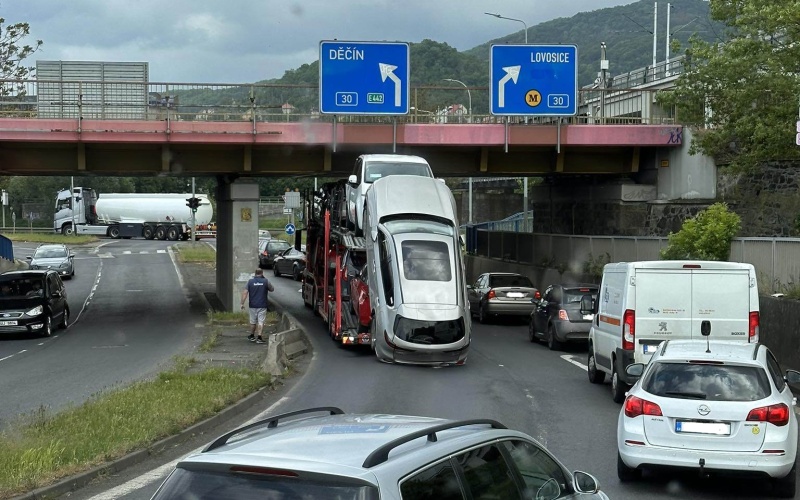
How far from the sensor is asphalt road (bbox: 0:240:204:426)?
60.3 feet

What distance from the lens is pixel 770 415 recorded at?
9.93m

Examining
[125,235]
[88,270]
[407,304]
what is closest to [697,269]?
[407,304]

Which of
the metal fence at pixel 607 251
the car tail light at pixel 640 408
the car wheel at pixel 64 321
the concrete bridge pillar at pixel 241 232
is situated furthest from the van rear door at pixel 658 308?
the car wheel at pixel 64 321

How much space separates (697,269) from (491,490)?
38.9 ft

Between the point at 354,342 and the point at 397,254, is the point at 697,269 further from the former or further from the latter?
the point at 354,342

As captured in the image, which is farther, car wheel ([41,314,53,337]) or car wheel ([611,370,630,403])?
car wheel ([41,314,53,337])

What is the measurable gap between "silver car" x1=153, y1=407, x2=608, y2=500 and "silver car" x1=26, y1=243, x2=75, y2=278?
164 ft

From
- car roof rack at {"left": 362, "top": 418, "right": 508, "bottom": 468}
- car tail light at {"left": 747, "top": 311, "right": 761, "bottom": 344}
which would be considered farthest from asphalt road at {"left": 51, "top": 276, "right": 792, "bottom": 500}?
car roof rack at {"left": 362, "top": 418, "right": 508, "bottom": 468}

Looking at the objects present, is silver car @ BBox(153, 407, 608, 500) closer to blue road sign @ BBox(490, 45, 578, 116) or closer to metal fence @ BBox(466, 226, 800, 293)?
metal fence @ BBox(466, 226, 800, 293)

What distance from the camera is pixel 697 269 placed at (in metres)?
16.1

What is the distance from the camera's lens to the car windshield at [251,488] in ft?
13.9

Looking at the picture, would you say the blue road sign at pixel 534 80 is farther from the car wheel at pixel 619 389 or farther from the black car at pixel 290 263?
the black car at pixel 290 263

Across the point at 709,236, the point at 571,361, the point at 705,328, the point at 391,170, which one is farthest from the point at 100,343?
the point at 705,328

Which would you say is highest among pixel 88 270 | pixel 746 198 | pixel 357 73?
pixel 357 73
